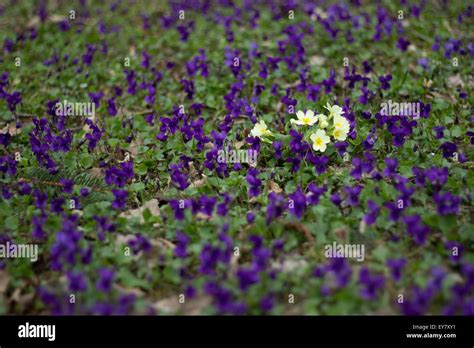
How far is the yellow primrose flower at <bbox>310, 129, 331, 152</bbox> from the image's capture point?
4.84 metres

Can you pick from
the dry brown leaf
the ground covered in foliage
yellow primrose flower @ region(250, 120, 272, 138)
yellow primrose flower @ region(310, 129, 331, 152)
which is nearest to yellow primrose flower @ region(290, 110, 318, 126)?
the ground covered in foliage

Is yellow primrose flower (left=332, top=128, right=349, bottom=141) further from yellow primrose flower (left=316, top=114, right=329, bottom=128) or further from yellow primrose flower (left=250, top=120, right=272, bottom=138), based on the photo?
yellow primrose flower (left=250, top=120, right=272, bottom=138)

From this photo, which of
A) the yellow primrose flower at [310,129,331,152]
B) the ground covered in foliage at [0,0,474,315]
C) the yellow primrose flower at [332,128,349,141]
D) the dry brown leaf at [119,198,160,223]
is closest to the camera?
the ground covered in foliage at [0,0,474,315]

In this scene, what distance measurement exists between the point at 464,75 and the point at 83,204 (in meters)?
4.55

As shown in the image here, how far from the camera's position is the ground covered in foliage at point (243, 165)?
358cm

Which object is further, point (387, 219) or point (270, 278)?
point (387, 219)

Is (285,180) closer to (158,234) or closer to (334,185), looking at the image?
(334,185)

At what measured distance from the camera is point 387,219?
408cm

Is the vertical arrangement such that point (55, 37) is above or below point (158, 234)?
above

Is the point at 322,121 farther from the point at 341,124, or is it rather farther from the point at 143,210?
the point at 143,210

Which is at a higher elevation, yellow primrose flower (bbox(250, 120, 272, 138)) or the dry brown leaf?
yellow primrose flower (bbox(250, 120, 272, 138))

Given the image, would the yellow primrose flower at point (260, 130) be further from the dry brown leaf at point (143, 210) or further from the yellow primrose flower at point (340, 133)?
the dry brown leaf at point (143, 210)
